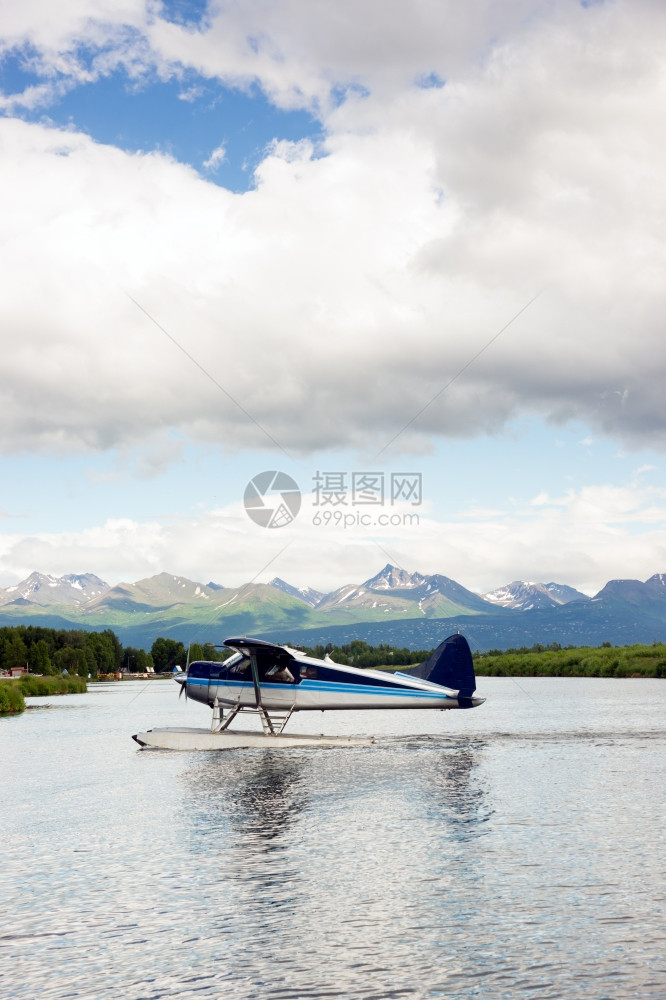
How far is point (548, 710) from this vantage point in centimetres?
5488

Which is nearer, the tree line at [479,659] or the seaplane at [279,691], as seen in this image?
the seaplane at [279,691]

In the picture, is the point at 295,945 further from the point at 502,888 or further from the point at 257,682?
the point at 257,682

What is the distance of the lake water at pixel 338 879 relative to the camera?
9492mm

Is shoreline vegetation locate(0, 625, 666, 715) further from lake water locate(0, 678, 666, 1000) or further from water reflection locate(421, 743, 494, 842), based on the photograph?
lake water locate(0, 678, 666, 1000)

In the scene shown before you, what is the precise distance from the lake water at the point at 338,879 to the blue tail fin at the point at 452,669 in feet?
16.8

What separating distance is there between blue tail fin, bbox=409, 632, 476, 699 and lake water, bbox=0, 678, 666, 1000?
16.8ft

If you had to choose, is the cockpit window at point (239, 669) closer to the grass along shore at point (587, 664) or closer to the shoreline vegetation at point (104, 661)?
the shoreline vegetation at point (104, 661)

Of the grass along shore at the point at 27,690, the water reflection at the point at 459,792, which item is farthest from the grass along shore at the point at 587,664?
the water reflection at the point at 459,792

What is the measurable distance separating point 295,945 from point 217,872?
13.0 feet

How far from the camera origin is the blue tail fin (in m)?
33.7

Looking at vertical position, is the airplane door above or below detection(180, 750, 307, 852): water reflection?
above

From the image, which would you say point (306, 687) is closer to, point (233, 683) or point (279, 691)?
point (279, 691)

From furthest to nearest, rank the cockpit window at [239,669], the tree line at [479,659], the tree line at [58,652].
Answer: the tree line at [58,652] → the tree line at [479,659] → the cockpit window at [239,669]

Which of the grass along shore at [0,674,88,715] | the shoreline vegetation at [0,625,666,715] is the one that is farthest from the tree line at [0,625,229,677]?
the grass along shore at [0,674,88,715]
